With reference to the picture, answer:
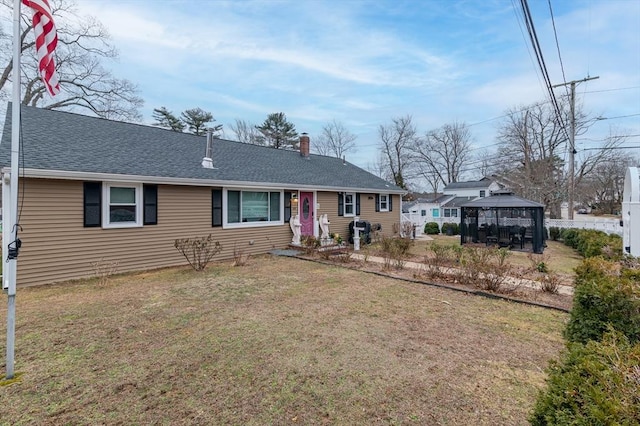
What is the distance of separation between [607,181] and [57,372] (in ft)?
167

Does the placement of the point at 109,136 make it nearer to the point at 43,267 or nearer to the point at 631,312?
the point at 43,267

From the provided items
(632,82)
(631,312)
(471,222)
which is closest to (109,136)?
(631,312)

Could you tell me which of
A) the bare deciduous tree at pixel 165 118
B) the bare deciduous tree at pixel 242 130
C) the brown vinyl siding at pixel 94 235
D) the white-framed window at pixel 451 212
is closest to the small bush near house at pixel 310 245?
the brown vinyl siding at pixel 94 235

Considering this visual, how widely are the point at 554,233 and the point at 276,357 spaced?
60.3ft

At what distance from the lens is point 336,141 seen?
37344mm

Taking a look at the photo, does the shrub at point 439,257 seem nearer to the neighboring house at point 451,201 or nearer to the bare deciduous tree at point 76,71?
the neighboring house at point 451,201

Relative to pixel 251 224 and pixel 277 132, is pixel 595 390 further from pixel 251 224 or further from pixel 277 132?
pixel 277 132

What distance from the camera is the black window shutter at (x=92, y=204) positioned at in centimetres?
737

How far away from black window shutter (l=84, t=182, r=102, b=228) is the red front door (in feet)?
21.5

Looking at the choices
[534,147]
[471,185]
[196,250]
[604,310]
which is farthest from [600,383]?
[471,185]

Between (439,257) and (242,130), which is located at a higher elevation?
(242,130)

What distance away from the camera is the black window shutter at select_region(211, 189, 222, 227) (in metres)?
9.72

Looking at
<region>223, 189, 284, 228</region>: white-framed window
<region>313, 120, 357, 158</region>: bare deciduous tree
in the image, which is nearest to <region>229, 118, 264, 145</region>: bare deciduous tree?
<region>313, 120, 357, 158</region>: bare deciduous tree

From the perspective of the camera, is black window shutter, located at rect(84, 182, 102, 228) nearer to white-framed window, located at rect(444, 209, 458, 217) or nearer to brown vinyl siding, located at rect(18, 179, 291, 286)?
brown vinyl siding, located at rect(18, 179, 291, 286)
